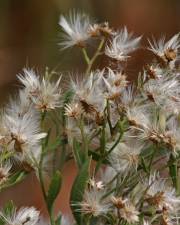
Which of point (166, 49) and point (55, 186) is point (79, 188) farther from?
point (166, 49)

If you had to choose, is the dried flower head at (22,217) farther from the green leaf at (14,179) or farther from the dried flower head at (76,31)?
the dried flower head at (76,31)

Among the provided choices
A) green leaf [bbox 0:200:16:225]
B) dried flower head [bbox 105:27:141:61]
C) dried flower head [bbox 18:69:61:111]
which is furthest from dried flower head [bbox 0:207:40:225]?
dried flower head [bbox 105:27:141:61]

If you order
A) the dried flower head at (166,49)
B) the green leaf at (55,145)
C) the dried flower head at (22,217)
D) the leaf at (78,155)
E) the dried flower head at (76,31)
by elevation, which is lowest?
the dried flower head at (22,217)

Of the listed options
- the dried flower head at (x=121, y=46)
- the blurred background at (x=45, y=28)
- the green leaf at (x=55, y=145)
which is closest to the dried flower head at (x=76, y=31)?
the dried flower head at (x=121, y=46)

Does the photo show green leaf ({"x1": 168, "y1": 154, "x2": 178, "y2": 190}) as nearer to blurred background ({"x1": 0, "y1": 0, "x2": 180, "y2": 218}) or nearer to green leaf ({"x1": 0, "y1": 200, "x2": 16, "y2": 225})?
green leaf ({"x1": 0, "y1": 200, "x2": 16, "y2": 225})

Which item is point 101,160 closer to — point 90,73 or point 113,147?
point 113,147

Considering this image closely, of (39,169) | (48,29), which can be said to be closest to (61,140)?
(39,169)

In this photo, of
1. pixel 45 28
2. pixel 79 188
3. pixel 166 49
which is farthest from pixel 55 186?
pixel 45 28
